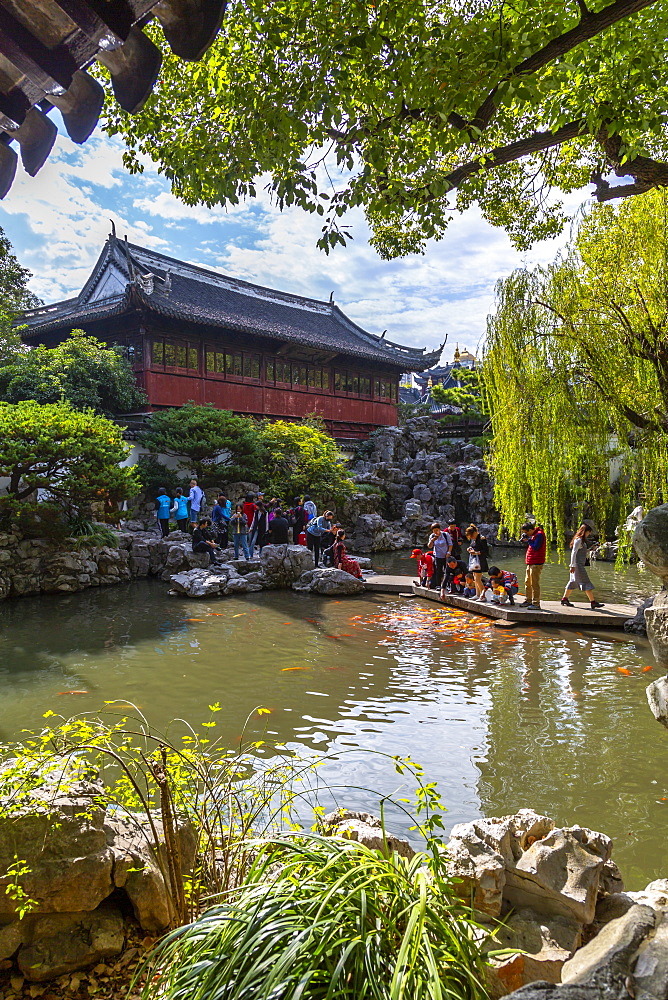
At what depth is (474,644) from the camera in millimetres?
8641

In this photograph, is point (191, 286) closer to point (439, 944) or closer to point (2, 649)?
point (2, 649)

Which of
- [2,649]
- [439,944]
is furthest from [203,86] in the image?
[2,649]

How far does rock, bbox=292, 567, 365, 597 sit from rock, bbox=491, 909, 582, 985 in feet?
33.2

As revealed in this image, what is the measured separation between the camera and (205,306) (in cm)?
2414

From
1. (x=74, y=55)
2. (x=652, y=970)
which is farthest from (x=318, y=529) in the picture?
(x=652, y=970)

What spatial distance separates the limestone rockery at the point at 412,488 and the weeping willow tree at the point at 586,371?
1115 cm

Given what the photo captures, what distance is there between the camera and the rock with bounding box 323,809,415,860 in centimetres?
278

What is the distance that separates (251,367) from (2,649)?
17.5 m

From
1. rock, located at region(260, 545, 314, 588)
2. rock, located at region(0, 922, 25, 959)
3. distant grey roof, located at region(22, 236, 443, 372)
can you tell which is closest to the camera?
rock, located at region(0, 922, 25, 959)

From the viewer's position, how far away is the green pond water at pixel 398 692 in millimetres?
4371

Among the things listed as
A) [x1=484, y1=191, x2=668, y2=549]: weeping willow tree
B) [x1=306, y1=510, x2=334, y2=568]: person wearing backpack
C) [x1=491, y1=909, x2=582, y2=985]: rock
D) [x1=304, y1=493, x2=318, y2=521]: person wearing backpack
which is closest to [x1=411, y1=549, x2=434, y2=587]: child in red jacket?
[x1=484, y1=191, x2=668, y2=549]: weeping willow tree

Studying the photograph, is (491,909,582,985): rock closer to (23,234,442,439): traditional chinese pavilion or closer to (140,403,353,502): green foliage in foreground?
(140,403,353,502): green foliage in foreground

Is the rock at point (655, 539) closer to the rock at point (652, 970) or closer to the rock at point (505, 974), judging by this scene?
the rock at point (652, 970)

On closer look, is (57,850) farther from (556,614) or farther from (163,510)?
(163,510)
